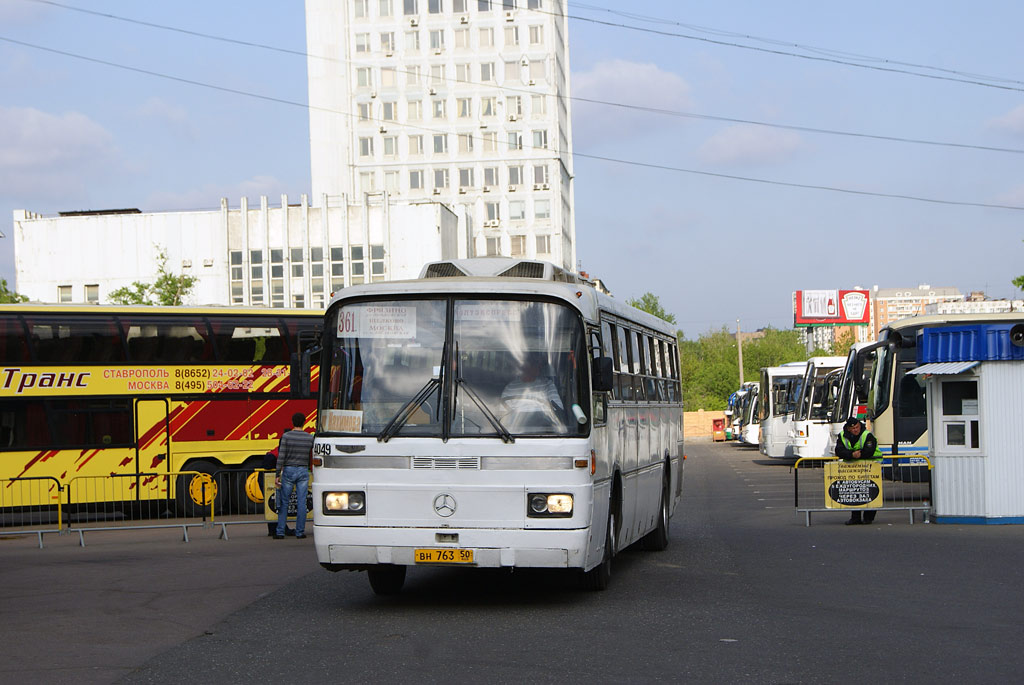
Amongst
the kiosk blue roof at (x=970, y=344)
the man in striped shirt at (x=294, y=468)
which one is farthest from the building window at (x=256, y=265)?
the kiosk blue roof at (x=970, y=344)

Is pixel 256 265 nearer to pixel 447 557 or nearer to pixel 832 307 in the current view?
pixel 832 307

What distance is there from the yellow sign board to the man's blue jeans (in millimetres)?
7954

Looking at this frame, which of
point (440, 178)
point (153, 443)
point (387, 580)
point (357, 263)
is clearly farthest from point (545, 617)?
point (440, 178)

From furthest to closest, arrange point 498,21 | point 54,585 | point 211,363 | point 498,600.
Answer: point 498,21 → point 211,363 → point 54,585 → point 498,600

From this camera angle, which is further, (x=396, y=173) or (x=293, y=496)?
(x=396, y=173)

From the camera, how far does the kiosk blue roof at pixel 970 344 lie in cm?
1939

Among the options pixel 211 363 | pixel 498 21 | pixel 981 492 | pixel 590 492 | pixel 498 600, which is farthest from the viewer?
pixel 498 21

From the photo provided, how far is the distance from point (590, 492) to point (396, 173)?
93.5m

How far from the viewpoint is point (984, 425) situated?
64.0 ft

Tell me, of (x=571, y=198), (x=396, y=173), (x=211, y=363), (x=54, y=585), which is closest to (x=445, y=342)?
(x=54, y=585)

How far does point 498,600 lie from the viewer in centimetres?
1209

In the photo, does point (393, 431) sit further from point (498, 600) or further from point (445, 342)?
point (498, 600)

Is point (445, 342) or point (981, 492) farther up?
point (445, 342)

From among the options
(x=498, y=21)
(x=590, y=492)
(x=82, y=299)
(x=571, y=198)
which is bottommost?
(x=590, y=492)
